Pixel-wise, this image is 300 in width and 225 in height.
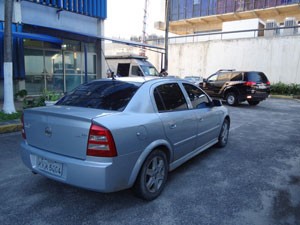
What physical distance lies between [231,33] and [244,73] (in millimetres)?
10913

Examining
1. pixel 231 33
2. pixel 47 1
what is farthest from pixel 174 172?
pixel 231 33

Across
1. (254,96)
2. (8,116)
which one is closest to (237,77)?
(254,96)

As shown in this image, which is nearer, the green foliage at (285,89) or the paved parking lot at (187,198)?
the paved parking lot at (187,198)

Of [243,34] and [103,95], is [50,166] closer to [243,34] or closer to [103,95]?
[103,95]

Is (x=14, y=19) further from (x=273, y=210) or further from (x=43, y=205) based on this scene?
(x=273, y=210)

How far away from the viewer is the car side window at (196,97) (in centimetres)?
414

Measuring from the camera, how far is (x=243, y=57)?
19.9 metres

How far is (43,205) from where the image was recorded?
9.55ft

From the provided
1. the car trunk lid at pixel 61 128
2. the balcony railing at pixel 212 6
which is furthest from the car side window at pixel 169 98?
the balcony railing at pixel 212 6

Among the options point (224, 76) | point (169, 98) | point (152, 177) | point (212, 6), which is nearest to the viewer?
point (152, 177)

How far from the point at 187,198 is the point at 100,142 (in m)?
1.43

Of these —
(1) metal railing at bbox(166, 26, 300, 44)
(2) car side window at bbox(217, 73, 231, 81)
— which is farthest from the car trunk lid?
(1) metal railing at bbox(166, 26, 300, 44)

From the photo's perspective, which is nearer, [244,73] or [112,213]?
[112,213]

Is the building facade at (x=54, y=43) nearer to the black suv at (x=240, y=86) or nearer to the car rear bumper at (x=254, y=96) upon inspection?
the black suv at (x=240, y=86)
